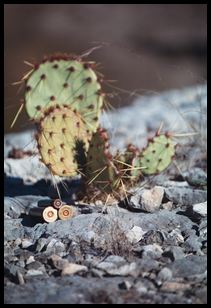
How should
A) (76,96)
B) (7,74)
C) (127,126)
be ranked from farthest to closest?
(7,74)
(127,126)
(76,96)

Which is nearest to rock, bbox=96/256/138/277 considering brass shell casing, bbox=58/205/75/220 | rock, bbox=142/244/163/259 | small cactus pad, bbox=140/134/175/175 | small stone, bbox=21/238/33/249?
rock, bbox=142/244/163/259

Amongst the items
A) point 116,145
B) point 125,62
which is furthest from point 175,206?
point 125,62

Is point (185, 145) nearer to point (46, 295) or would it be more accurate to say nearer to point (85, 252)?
point (85, 252)

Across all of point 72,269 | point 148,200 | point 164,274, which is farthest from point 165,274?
point 148,200

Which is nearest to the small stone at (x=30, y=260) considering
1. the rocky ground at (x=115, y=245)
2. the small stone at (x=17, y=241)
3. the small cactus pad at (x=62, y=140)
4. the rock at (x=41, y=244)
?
the rocky ground at (x=115, y=245)

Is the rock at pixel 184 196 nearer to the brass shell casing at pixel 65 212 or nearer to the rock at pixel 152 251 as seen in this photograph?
the brass shell casing at pixel 65 212

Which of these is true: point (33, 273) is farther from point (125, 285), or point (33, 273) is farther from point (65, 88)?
point (65, 88)
